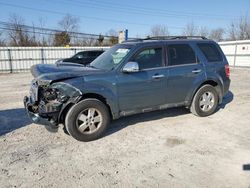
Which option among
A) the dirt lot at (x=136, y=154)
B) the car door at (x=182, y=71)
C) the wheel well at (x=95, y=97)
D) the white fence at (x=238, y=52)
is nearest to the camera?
the dirt lot at (x=136, y=154)

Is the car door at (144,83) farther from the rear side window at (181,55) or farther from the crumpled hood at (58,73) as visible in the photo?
the crumpled hood at (58,73)

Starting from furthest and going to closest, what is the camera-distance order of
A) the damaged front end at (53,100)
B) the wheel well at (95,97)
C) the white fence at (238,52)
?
the white fence at (238,52) → the wheel well at (95,97) → the damaged front end at (53,100)

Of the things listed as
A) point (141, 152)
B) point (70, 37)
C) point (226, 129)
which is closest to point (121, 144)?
point (141, 152)

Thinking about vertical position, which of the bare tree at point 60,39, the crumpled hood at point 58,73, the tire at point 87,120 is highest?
the bare tree at point 60,39

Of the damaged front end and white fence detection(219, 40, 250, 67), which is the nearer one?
the damaged front end

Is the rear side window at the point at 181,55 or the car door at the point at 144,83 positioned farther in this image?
the rear side window at the point at 181,55

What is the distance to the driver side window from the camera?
502 cm

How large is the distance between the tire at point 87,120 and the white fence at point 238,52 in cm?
1779

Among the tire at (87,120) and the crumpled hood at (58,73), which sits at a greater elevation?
the crumpled hood at (58,73)

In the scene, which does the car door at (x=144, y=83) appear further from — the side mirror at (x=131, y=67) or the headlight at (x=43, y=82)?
the headlight at (x=43, y=82)

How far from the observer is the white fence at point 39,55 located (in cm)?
1831

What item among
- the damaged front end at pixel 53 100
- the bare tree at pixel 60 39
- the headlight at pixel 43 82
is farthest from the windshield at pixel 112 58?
the bare tree at pixel 60 39

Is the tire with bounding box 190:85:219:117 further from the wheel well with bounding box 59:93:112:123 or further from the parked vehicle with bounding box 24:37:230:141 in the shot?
the wheel well with bounding box 59:93:112:123

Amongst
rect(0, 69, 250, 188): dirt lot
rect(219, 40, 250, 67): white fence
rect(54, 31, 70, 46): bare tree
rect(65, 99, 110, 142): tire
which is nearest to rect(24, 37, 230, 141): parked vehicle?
rect(65, 99, 110, 142): tire
